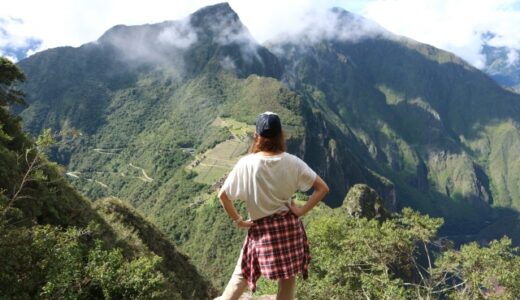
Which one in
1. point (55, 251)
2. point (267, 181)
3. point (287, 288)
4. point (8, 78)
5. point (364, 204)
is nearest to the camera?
point (267, 181)

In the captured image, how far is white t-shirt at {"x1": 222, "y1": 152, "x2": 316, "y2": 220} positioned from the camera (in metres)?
7.22

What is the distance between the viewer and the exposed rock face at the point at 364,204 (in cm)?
8494

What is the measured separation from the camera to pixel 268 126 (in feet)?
23.9

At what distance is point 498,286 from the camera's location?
2030 cm

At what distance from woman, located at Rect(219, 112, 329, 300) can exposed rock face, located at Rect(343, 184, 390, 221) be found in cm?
7862

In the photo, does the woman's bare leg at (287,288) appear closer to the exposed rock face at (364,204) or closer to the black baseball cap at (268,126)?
the black baseball cap at (268,126)

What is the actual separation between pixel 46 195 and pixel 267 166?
16879 mm

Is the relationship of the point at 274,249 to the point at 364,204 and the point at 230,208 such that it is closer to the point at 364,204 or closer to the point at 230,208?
the point at 230,208

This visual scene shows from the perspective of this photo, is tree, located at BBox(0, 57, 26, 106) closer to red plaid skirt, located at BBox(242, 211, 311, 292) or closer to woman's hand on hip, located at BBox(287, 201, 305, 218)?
red plaid skirt, located at BBox(242, 211, 311, 292)

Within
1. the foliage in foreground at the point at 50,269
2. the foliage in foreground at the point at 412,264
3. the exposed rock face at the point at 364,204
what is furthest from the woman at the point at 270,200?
the exposed rock face at the point at 364,204

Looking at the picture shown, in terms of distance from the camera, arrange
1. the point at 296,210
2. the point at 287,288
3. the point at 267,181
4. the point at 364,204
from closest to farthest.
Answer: the point at 267,181
the point at 296,210
the point at 287,288
the point at 364,204

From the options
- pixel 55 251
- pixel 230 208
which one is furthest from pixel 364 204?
pixel 230 208

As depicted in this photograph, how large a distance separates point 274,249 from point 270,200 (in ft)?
2.86

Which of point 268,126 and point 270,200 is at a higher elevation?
point 268,126
